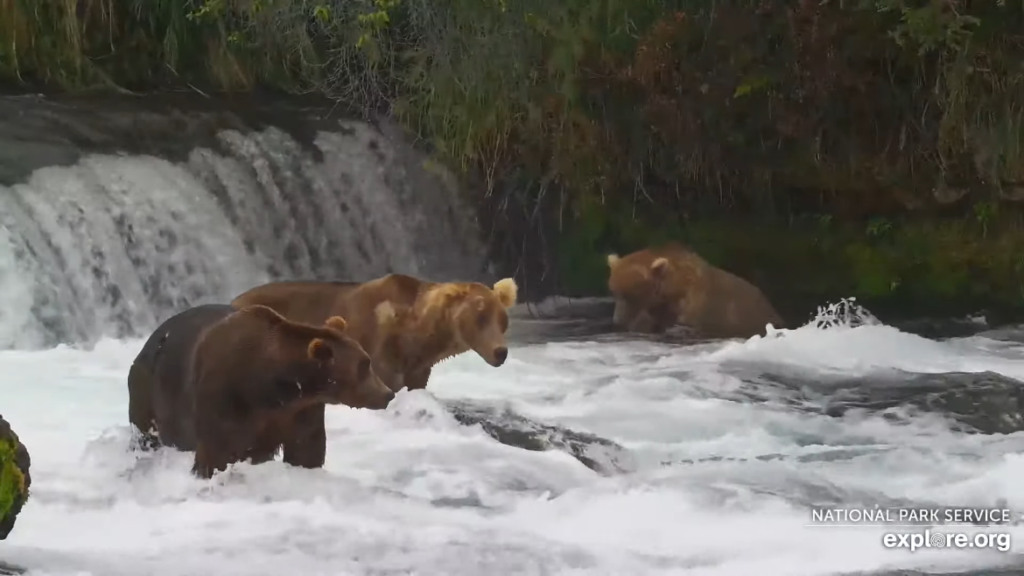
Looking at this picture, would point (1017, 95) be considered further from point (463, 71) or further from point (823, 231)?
point (463, 71)

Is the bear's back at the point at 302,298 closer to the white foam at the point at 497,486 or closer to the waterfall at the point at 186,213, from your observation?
the white foam at the point at 497,486

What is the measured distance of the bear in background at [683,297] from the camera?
4371mm

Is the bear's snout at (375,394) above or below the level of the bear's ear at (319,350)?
below

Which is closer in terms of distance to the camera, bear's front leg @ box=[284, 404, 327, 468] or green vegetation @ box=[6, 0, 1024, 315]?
bear's front leg @ box=[284, 404, 327, 468]

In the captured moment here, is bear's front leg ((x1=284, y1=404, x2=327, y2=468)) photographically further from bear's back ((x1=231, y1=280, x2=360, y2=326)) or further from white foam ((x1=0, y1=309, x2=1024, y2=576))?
bear's back ((x1=231, y1=280, x2=360, y2=326))

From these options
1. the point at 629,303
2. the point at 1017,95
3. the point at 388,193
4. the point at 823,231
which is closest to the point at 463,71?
the point at 388,193

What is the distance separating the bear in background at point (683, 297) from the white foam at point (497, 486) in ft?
1.64

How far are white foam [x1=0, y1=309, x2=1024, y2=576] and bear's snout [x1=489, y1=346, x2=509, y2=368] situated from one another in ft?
0.12

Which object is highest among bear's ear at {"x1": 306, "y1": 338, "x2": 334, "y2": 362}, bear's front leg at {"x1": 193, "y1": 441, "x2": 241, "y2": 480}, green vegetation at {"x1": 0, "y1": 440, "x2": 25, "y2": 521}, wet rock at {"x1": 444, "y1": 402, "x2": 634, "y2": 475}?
bear's ear at {"x1": 306, "y1": 338, "x2": 334, "y2": 362}

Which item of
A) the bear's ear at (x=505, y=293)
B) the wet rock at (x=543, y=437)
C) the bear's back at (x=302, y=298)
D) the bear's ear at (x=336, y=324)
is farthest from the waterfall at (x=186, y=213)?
the bear's ear at (x=336, y=324)

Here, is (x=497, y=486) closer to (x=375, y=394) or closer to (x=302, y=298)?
(x=375, y=394)

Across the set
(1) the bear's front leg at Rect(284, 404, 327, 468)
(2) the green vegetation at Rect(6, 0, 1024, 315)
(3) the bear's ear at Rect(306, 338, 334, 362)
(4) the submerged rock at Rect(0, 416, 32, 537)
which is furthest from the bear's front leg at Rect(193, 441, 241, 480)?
(2) the green vegetation at Rect(6, 0, 1024, 315)

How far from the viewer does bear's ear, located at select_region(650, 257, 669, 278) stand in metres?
4.47

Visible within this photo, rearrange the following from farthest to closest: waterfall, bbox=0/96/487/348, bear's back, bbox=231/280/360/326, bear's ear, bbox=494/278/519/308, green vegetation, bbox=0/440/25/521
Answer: waterfall, bbox=0/96/487/348 < bear's ear, bbox=494/278/519/308 < bear's back, bbox=231/280/360/326 < green vegetation, bbox=0/440/25/521
